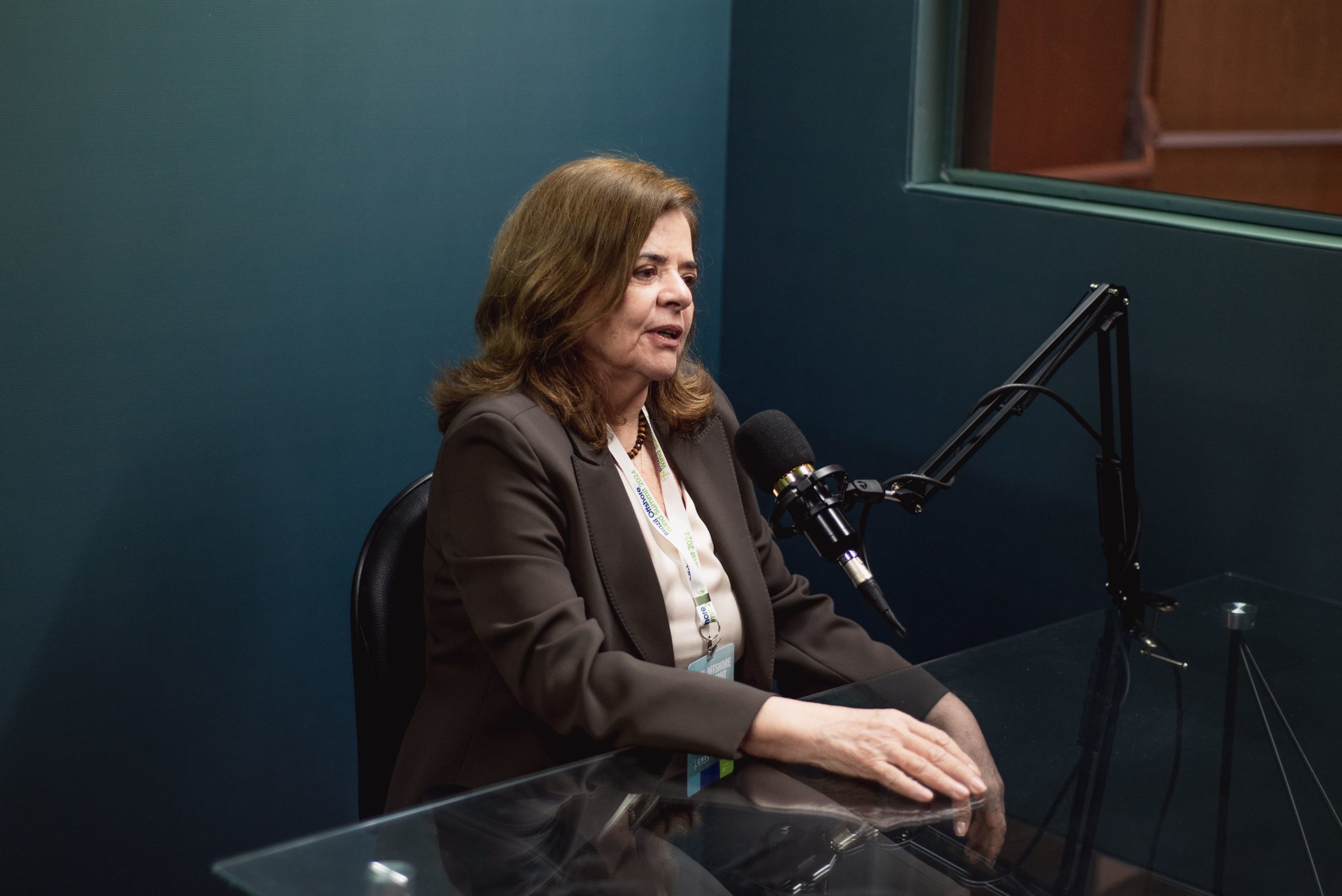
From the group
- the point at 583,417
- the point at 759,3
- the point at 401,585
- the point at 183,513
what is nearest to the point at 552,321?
the point at 583,417

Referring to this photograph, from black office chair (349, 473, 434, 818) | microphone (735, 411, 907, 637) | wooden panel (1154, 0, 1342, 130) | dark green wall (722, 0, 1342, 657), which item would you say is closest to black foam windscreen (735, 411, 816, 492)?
microphone (735, 411, 907, 637)

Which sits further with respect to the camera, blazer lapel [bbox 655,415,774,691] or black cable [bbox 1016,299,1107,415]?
blazer lapel [bbox 655,415,774,691]

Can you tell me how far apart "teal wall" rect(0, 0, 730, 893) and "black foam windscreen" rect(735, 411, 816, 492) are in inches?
42.3

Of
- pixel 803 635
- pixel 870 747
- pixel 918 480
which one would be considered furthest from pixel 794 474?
pixel 803 635

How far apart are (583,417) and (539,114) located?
3.24 ft

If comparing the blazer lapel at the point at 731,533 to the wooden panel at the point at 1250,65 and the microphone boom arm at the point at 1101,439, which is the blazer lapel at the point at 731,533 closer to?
the microphone boom arm at the point at 1101,439

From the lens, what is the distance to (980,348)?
256cm

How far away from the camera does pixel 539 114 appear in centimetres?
261

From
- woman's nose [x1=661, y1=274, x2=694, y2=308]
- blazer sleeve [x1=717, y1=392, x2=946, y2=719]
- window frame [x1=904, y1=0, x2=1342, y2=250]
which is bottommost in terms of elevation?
blazer sleeve [x1=717, y1=392, x2=946, y2=719]

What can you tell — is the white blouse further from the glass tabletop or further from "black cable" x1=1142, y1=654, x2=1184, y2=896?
"black cable" x1=1142, y1=654, x2=1184, y2=896

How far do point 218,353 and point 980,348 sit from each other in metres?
1.36

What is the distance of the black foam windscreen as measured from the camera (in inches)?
61.6

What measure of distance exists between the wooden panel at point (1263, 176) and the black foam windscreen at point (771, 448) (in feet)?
3.71

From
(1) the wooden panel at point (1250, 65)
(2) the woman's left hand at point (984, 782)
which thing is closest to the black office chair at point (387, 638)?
(2) the woman's left hand at point (984, 782)
